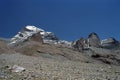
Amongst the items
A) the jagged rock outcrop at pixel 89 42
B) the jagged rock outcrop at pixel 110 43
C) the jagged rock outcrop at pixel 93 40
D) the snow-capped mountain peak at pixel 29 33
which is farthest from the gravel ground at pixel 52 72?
the snow-capped mountain peak at pixel 29 33

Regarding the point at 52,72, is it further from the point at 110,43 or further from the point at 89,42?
the point at 110,43

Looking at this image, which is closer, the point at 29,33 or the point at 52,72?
the point at 52,72

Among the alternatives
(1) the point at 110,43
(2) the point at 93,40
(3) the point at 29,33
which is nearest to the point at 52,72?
(2) the point at 93,40

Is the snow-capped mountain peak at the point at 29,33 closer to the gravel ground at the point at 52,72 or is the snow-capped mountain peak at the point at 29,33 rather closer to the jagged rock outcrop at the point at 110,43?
the jagged rock outcrop at the point at 110,43

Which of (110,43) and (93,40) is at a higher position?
(110,43)

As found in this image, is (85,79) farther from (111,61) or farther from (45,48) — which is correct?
(111,61)

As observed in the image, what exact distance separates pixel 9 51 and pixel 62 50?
1689cm

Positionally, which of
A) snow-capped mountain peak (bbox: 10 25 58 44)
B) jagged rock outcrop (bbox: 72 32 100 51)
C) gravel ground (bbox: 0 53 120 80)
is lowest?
gravel ground (bbox: 0 53 120 80)

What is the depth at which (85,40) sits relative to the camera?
122 m

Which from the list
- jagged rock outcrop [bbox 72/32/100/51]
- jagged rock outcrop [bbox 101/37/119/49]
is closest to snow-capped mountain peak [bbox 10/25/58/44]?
jagged rock outcrop [bbox 72/32/100/51]

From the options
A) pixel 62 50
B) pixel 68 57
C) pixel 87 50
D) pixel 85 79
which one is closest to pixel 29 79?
pixel 85 79

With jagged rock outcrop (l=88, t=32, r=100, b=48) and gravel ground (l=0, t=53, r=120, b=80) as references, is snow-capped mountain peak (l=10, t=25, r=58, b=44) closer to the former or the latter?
jagged rock outcrop (l=88, t=32, r=100, b=48)

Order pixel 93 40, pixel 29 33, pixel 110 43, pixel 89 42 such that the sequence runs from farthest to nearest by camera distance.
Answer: pixel 29 33 → pixel 110 43 → pixel 93 40 → pixel 89 42

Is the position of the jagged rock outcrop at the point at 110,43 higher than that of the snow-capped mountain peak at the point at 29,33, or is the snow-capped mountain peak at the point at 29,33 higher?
the snow-capped mountain peak at the point at 29,33
